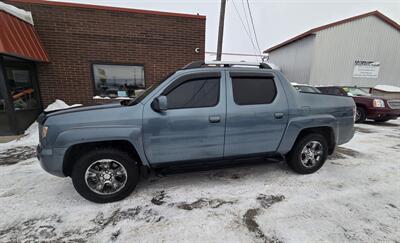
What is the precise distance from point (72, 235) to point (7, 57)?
629cm

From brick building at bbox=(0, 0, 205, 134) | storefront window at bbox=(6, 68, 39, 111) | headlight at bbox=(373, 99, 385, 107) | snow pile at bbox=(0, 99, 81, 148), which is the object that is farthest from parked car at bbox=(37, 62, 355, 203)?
headlight at bbox=(373, 99, 385, 107)

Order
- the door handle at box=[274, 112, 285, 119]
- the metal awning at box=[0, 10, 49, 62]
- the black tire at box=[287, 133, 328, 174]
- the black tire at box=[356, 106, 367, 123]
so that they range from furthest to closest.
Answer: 1. the black tire at box=[356, 106, 367, 123]
2. the metal awning at box=[0, 10, 49, 62]
3. the black tire at box=[287, 133, 328, 174]
4. the door handle at box=[274, 112, 285, 119]

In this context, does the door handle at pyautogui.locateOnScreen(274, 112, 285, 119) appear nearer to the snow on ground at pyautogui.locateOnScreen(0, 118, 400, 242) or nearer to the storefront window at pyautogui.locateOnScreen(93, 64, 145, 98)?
the snow on ground at pyautogui.locateOnScreen(0, 118, 400, 242)

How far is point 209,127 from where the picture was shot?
9.20ft

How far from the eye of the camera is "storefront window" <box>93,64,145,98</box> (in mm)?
7425

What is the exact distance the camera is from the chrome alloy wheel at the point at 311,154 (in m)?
3.50

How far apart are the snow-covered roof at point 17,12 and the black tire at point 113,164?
5.64 metres

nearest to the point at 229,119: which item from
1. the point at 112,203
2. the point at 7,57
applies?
the point at 112,203

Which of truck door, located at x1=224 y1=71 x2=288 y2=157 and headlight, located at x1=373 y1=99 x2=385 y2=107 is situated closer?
truck door, located at x1=224 y1=71 x2=288 y2=157

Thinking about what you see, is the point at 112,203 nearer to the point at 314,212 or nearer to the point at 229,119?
the point at 229,119

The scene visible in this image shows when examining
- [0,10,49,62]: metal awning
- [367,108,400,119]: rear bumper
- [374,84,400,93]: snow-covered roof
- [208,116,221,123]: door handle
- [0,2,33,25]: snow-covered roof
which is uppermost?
[0,2,33,25]: snow-covered roof

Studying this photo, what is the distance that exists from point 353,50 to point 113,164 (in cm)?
1837

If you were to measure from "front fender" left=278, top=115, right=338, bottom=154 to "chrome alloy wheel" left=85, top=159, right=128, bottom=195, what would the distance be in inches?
100

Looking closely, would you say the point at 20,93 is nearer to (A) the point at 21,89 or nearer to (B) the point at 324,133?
(A) the point at 21,89
